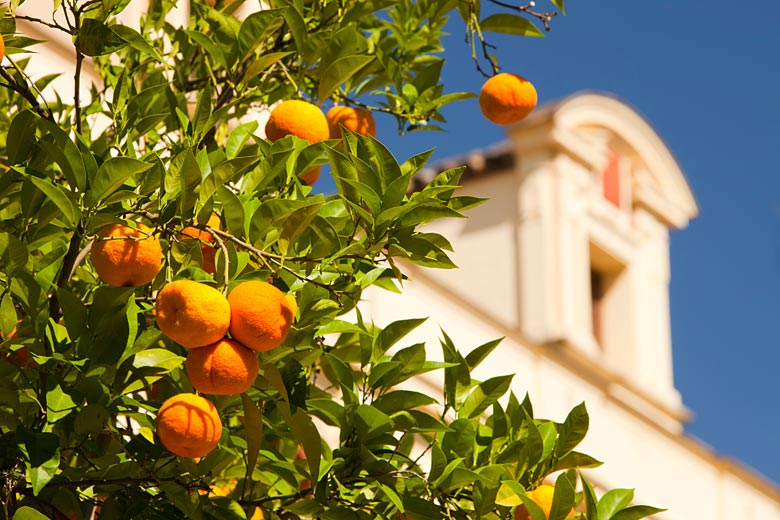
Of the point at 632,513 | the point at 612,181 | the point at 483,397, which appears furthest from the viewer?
the point at 612,181

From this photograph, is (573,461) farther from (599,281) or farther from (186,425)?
(599,281)

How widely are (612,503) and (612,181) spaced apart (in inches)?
393

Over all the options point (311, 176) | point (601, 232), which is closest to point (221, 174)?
point (311, 176)

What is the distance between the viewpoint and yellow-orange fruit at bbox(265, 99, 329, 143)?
2783mm

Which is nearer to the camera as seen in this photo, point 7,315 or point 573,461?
point 7,315

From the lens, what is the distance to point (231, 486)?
3.38 meters

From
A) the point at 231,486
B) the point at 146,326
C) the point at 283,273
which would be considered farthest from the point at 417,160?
the point at 231,486

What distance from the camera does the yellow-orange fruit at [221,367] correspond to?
7.15ft

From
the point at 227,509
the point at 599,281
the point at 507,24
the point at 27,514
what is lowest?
the point at 27,514

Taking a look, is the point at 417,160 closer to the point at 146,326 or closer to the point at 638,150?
the point at 146,326

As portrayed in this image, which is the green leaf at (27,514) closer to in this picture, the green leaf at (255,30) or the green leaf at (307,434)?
the green leaf at (307,434)

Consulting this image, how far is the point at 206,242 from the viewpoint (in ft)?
8.20

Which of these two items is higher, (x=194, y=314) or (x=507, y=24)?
(x=507, y=24)

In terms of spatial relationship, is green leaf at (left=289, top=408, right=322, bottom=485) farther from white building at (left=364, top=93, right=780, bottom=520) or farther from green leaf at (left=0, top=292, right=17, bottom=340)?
white building at (left=364, top=93, right=780, bottom=520)
